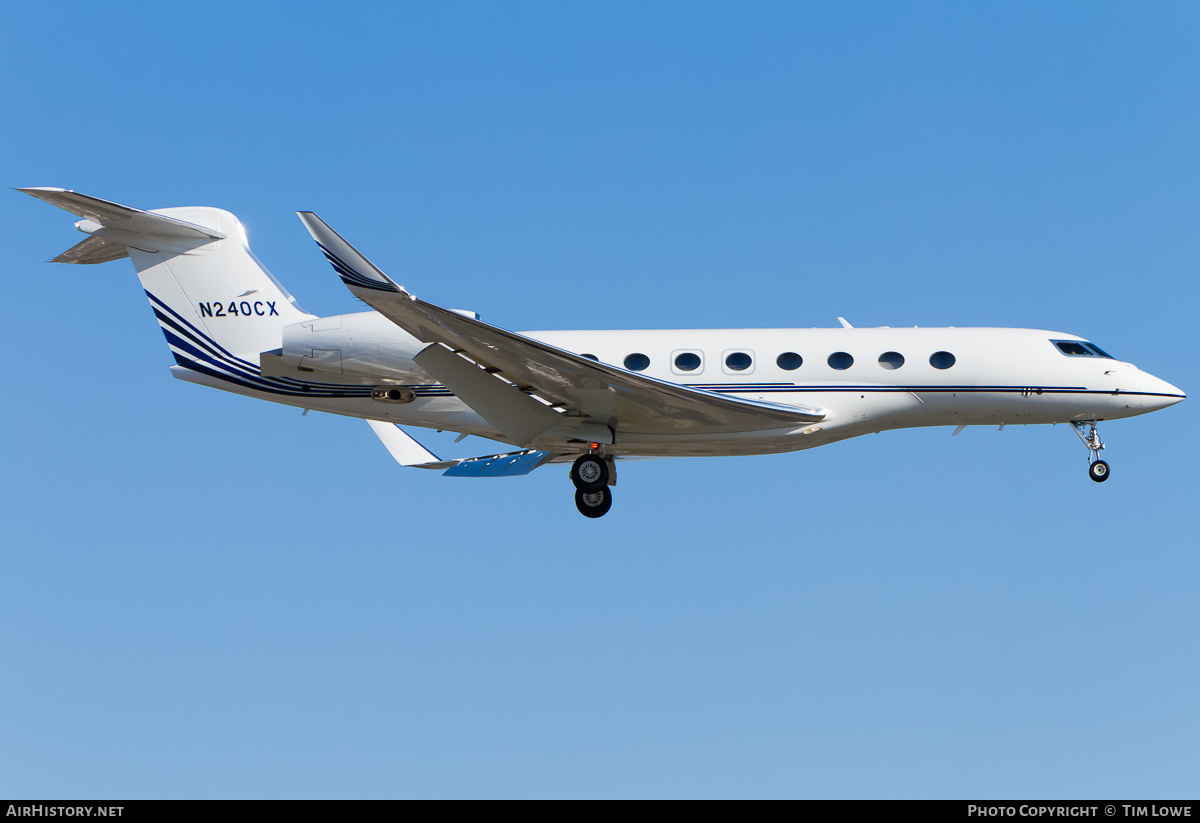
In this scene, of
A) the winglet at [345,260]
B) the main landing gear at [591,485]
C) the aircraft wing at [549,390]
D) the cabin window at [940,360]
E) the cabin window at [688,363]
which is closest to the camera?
the winglet at [345,260]

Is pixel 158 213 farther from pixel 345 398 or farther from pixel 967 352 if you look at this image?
pixel 967 352

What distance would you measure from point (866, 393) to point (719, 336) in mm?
2264

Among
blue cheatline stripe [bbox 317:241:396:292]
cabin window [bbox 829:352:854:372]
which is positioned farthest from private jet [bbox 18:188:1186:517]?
blue cheatline stripe [bbox 317:241:396:292]

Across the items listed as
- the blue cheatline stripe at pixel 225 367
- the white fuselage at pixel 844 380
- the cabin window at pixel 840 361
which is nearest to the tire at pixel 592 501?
the white fuselage at pixel 844 380

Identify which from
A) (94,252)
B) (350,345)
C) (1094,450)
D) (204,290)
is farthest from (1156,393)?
(94,252)

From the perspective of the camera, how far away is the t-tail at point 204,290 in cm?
1772

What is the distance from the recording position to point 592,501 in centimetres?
1719

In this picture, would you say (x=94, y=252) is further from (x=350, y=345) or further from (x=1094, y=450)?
(x=1094, y=450)

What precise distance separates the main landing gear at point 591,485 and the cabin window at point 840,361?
358 centimetres

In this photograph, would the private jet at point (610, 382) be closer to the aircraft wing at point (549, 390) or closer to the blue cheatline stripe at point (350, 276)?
the aircraft wing at point (549, 390)

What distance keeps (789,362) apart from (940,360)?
7.39ft

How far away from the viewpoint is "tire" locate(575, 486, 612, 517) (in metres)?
17.2

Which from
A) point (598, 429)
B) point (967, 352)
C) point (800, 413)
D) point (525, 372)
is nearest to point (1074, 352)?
point (967, 352)

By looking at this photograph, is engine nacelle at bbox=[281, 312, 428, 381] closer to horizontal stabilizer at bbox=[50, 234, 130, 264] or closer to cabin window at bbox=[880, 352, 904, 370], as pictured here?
horizontal stabilizer at bbox=[50, 234, 130, 264]
